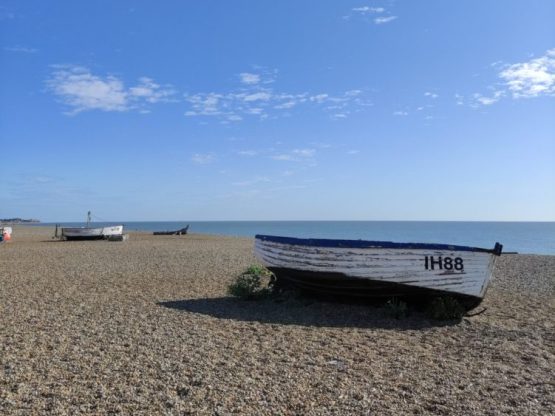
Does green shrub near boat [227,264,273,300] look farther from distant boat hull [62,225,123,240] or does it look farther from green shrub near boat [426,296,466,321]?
distant boat hull [62,225,123,240]

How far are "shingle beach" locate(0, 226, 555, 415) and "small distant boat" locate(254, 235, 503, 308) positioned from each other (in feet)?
1.66

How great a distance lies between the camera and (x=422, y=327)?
8852mm

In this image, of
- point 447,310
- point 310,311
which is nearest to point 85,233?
point 310,311

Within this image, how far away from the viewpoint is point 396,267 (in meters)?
9.72

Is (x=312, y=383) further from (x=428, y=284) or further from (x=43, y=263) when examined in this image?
(x=43, y=263)

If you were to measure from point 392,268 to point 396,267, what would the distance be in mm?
80

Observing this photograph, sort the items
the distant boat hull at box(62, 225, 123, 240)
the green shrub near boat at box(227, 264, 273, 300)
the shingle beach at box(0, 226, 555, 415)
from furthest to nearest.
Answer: the distant boat hull at box(62, 225, 123, 240) < the green shrub near boat at box(227, 264, 273, 300) < the shingle beach at box(0, 226, 555, 415)

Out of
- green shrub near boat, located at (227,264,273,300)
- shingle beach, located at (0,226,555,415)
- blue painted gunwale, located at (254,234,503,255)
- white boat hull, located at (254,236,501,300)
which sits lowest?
shingle beach, located at (0,226,555,415)

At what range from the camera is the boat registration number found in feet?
30.8

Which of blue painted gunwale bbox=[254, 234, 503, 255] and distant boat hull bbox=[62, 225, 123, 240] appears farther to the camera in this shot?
distant boat hull bbox=[62, 225, 123, 240]

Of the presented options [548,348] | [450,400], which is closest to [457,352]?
[548,348]

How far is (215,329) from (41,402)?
12.0 ft

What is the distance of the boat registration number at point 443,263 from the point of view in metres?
9.40

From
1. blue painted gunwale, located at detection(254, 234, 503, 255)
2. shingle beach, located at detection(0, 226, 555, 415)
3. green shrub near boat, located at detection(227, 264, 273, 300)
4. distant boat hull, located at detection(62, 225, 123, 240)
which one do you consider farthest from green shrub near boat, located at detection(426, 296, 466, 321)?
distant boat hull, located at detection(62, 225, 123, 240)
